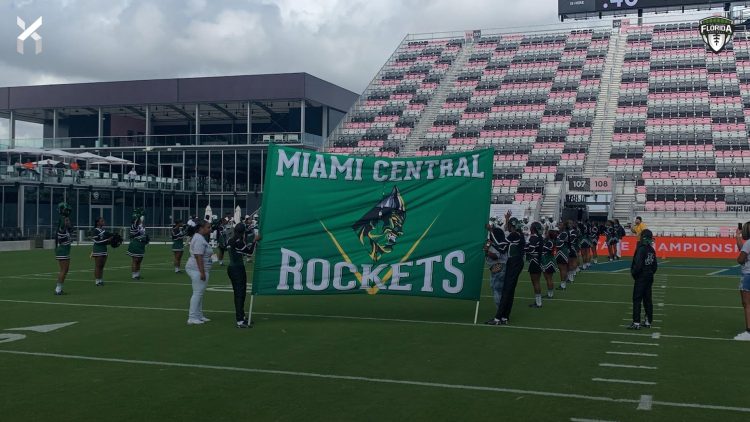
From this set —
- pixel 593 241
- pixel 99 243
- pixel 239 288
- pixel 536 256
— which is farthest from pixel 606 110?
pixel 239 288

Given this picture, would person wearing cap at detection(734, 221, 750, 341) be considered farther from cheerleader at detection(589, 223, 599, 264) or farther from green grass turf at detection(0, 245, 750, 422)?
cheerleader at detection(589, 223, 599, 264)

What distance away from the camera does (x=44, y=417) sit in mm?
6375

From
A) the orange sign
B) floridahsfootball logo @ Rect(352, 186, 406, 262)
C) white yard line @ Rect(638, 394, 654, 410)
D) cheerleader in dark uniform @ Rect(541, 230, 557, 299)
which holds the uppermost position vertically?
floridahsfootball logo @ Rect(352, 186, 406, 262)

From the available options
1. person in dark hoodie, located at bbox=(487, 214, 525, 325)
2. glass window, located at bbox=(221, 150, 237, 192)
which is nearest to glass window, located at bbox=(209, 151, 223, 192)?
glass window, located at bbox=(221, 150, 237, 192)

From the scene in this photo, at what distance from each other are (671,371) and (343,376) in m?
3.76

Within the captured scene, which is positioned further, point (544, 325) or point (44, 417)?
point (544, 325)

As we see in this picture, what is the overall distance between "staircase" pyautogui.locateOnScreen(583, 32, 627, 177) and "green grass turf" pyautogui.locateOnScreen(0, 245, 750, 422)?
103ft

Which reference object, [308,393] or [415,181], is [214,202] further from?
[308,393]

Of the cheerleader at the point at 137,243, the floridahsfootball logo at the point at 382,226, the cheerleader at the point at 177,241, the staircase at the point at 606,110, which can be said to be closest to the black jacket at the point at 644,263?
the floridahsfootball logo at the point at 382,226

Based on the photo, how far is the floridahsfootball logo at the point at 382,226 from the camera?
12070 millimetres

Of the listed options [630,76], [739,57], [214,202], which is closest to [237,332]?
[214,202]

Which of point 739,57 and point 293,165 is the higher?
point 739,57

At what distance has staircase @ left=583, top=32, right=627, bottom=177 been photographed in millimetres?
46156

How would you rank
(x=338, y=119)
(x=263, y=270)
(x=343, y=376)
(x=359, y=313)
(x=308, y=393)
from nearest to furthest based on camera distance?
(x=308, y=393) < (x=343, y=376) < (x=263, y=270) < (x=359, y=313) < (x=338, y=119)
